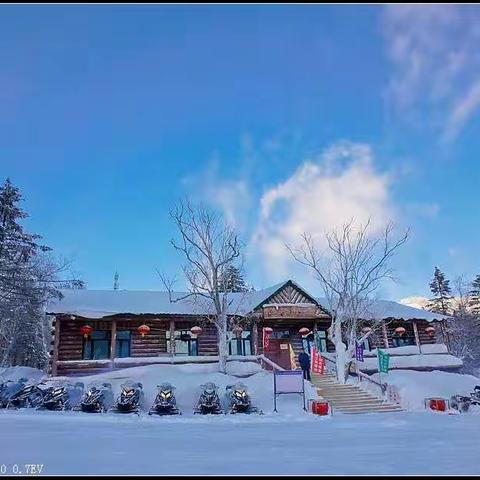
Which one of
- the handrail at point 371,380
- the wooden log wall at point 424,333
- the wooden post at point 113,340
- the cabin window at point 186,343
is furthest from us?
the wooden log wall at point 424,333

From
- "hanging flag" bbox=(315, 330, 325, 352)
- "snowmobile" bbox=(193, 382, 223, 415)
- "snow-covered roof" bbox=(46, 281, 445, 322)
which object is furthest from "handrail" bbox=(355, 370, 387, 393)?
"snowmobile" bbox=(193, 382, 223, 415)

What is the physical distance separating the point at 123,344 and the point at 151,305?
2510 millimetres

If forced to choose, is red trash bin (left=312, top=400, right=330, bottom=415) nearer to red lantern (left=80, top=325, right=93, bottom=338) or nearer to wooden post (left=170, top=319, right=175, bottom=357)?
wooden post (left=170, top=319, right=175, bottom=357)

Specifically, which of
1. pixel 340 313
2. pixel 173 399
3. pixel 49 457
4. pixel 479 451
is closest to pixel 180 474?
pixel 49 457

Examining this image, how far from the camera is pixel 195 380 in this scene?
17812mm

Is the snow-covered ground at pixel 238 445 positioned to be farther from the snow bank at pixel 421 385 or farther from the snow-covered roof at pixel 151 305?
the snow-covered roof at pixel 151 305

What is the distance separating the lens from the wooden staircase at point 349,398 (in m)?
16.6

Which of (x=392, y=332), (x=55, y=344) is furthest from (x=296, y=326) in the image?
(x=55, y=344)

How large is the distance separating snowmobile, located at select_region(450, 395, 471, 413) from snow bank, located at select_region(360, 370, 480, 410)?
1194mm

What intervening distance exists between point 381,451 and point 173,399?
904cm

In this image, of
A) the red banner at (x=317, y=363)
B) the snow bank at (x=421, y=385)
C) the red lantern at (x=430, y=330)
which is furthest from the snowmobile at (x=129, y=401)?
the red lantern at (x=430, y=330)

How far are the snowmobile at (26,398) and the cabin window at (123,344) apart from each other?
20.3ft

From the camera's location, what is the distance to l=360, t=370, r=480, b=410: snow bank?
18328 millimetres

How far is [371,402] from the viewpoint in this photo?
1731cm
